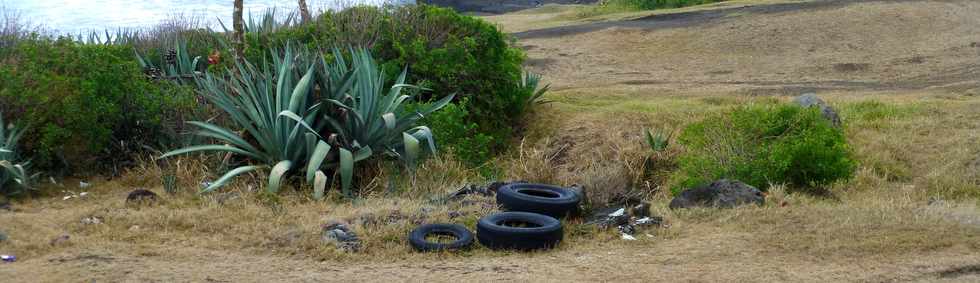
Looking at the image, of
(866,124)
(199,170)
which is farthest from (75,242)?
(866,124)

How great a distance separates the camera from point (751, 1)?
28.8m

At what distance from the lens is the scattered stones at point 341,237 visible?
6195 millimetres

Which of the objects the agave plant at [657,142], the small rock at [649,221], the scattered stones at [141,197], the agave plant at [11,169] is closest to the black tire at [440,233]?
the small rock at [649,221]

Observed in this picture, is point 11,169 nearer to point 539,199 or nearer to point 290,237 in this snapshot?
point 290,237

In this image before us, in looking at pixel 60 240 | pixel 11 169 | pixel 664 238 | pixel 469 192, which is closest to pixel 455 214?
pixel 469 192

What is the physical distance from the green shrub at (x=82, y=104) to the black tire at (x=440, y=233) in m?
4.32

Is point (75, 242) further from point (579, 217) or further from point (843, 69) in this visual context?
point (843, 69)

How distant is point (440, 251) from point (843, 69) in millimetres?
16184

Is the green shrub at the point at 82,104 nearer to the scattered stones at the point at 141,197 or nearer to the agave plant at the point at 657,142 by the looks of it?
the scattered stones at the point at 141,197

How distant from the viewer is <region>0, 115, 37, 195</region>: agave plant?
317 inches

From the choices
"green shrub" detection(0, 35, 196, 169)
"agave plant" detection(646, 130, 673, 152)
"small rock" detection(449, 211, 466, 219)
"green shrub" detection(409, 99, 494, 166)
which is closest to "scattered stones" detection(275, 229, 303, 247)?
"small rock" detection(449, 211, 466, 219)

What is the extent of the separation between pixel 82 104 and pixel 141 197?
6.47 ft

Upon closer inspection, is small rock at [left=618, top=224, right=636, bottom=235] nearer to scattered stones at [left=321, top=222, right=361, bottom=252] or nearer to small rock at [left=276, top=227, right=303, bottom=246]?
scattered stones at [left=321, top=222, right=361, bottom=252]

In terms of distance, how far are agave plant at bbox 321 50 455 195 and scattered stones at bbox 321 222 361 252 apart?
1.84 metres
